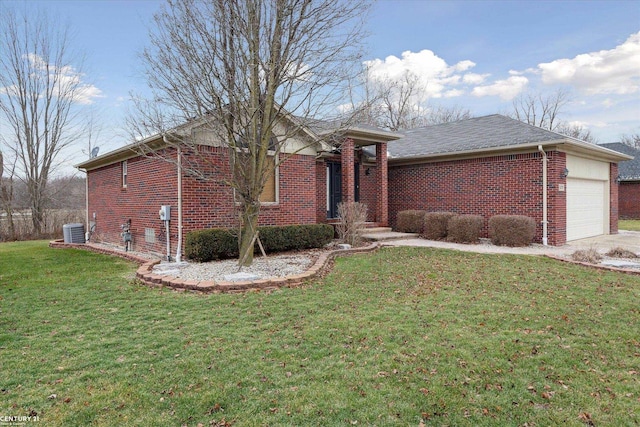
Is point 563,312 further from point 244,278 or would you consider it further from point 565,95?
point 565,95

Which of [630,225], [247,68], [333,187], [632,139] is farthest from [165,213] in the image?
[632,139]

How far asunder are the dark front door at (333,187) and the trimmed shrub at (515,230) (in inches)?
222

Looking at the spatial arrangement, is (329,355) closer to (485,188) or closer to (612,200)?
(485,188)

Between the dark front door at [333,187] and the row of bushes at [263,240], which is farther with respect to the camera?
the dark front door at [333,187]

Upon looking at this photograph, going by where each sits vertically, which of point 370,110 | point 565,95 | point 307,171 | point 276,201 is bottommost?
point 276,201

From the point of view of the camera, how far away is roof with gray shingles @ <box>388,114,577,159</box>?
12.0 meters

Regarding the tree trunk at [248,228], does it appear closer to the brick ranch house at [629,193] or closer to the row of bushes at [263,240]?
the row of bushes at [263,240]

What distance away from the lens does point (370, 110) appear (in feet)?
28.3

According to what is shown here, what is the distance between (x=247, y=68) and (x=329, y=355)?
5.72m

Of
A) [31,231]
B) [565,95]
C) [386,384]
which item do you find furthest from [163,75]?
[565,95]

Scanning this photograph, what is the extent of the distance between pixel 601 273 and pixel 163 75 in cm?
908

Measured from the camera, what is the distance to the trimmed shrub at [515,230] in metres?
10.8

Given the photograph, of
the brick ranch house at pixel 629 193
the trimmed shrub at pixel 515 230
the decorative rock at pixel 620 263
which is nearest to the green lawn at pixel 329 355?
the decorative rock at pixel 620 263

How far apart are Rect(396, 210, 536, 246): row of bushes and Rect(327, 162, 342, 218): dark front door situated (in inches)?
110
